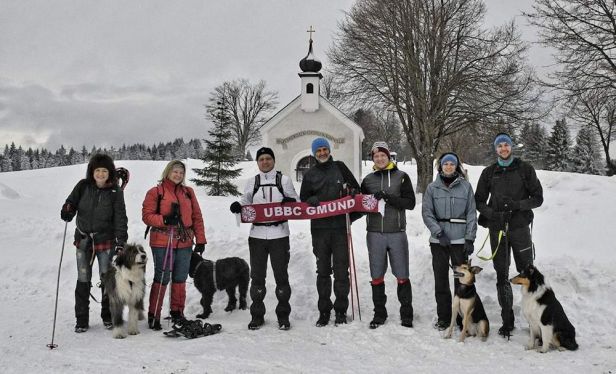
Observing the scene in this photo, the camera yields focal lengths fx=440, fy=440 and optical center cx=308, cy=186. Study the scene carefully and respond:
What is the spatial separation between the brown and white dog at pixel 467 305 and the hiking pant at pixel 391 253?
75cm

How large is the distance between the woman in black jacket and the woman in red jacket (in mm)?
412

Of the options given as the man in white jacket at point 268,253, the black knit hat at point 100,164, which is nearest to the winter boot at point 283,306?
the man in white jacket at point 268,253

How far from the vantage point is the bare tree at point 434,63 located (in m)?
19.9

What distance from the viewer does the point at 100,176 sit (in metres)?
5.79

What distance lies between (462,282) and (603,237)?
492cm

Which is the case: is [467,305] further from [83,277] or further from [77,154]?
[77,154]

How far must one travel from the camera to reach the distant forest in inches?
3626

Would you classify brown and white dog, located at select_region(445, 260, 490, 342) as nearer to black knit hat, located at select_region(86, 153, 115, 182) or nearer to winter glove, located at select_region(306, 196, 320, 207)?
winter glove, located at select_region(306, 196, 320, 207)

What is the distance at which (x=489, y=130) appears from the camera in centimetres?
2089

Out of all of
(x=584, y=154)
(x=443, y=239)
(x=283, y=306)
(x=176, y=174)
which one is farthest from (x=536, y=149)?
(x=176, y=174)

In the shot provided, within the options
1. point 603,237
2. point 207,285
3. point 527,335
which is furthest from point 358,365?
point 603,237

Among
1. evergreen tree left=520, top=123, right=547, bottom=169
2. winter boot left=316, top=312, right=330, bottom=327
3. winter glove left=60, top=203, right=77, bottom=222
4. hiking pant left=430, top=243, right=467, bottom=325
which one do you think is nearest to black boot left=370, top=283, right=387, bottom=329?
winter boot left=316, top=312, right=330, bottom=327

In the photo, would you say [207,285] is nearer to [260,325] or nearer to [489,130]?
[260,325]

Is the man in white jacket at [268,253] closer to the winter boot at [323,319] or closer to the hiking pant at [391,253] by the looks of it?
the winter boot at [323,319]
